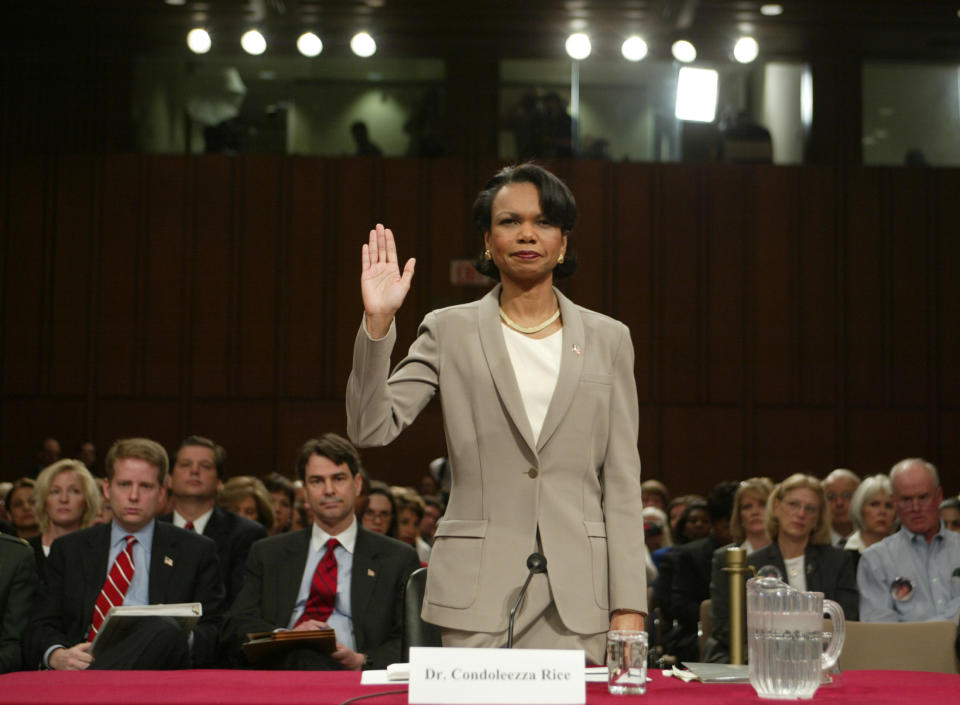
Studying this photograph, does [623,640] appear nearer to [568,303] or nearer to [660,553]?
[568,303]

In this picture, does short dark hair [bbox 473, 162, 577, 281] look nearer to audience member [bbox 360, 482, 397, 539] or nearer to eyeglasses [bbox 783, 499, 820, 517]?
eyeglasses [bbox 783, 499, 820, 517]

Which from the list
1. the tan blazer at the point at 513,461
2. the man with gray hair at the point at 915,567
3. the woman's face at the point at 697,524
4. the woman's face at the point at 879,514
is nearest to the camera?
the tan blazer at the point at 513,461

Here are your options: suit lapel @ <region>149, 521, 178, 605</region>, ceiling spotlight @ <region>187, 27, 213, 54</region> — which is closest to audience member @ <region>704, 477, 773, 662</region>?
suit lapel @ <region>149, 521, 178, 605</region>

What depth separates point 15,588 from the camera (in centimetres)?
371

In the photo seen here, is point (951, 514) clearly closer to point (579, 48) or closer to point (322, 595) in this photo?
point (322, 595)

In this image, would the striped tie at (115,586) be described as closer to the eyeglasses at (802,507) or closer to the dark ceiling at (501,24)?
the eyeglasses at (802,507)

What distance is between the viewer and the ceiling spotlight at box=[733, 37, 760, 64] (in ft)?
35.6

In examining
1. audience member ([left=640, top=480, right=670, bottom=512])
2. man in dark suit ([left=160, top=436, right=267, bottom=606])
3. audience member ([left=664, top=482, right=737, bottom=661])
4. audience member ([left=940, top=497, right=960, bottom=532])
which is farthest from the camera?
audience member ([left=640, top=480, right=670, bottom=512])

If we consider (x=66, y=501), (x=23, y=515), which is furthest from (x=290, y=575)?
(x=23, y=515)

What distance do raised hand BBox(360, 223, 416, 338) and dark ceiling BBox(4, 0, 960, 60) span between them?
9123 millimetres

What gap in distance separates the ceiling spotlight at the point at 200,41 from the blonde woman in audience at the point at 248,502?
228 inches

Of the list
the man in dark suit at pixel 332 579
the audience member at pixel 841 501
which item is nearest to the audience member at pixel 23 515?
the man in dark suit at pixel 332 579

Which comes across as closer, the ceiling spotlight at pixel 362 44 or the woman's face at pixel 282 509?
the woman's face at pixel 282 509

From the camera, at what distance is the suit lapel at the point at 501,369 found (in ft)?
6.60
